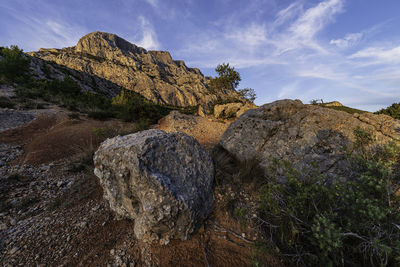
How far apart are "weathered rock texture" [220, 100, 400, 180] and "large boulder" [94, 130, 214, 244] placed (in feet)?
4.87

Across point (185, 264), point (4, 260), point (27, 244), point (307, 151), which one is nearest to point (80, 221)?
point (27, 244)

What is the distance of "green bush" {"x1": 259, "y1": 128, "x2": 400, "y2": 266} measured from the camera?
1.26m

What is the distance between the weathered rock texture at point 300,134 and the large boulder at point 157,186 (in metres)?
1.48

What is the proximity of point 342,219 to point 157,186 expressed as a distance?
7.61 ft

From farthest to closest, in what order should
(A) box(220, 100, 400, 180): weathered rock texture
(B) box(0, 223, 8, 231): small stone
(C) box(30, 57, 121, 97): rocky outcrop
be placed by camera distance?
1. (C) box(30, 57, 121, 97): rocky outcrop
2. (A) box(220, 100, 400, 180): weathered rock texture
3. (B) box(0, 223, 8, 231): small stone

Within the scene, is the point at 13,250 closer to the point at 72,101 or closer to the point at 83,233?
the point at 83,233

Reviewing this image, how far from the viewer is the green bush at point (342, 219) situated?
1.26m

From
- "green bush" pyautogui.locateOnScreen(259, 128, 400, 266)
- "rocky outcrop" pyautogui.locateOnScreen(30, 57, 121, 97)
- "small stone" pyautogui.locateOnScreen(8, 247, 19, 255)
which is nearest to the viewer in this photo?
"green bush" pyautogui.locateOnScreen(259, 128, 400, 266)

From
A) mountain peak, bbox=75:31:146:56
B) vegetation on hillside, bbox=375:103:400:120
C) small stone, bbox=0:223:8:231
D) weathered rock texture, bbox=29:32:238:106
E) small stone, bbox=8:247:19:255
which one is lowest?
small stone, bbox=0:223:8:231

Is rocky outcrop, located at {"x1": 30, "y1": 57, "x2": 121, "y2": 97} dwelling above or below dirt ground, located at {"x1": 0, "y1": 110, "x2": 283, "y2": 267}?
above

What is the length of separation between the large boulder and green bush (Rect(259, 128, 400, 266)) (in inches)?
39.3

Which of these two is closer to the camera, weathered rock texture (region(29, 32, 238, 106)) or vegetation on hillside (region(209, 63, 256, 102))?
vegetation on hillside (region(209, 63, 256, 102))

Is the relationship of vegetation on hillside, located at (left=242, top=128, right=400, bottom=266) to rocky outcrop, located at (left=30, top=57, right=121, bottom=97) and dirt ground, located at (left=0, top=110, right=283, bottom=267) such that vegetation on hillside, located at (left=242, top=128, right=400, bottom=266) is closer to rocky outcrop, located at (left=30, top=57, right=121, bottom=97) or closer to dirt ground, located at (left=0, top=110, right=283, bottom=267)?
dirt ground, located at (left=0, top=110, right=283, bottom=267)

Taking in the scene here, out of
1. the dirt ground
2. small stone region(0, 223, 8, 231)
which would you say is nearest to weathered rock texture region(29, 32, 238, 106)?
the dirt ground
